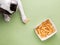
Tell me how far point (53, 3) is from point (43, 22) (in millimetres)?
217

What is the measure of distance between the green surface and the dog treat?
1.7 inches

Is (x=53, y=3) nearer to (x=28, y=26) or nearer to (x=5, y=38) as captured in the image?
(x=28, y=26)

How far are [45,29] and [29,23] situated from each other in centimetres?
17

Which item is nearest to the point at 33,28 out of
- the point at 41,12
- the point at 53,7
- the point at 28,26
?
the point at 28,26

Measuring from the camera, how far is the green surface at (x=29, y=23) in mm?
1745

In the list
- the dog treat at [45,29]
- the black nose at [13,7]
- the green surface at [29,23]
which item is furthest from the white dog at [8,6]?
the dog treat at [45,29]

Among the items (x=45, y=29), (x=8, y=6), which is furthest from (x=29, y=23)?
(x=8, y=6)

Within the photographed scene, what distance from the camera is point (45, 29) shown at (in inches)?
70.2

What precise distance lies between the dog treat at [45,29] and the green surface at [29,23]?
44 mm

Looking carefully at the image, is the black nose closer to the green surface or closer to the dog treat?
the green surface

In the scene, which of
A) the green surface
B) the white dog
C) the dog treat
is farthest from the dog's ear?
the dog treat

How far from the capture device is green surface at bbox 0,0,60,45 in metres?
1.75

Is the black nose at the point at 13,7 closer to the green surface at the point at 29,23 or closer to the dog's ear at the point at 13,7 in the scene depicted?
the dog's ear at the point at 13,7

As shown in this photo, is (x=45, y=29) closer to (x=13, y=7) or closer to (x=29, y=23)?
(x=29, y=23)
